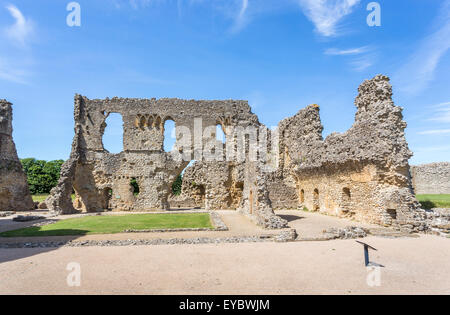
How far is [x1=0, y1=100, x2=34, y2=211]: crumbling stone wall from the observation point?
22125 millimetres

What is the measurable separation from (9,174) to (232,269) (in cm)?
2370

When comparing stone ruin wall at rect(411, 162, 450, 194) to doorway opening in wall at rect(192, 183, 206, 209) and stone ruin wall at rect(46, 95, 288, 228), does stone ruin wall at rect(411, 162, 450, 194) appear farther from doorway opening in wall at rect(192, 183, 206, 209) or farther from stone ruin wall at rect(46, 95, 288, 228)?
doorway opening in wall at rect(192, 183, 206, 209)

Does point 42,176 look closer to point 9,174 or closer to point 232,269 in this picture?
point 9,174

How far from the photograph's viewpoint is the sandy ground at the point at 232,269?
5.03 m

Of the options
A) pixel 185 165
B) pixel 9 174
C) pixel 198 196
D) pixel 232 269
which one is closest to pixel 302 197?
pixel 198 196

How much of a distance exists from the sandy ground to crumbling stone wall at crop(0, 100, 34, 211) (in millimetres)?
17334

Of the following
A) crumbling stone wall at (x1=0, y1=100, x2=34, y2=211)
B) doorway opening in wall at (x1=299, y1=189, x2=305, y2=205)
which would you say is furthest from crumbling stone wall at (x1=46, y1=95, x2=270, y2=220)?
doorway opening in wall at (x1=299, y1=189, x2=305, y2=205)

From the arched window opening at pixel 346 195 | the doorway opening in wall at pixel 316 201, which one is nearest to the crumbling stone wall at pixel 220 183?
the doorway opening in wall at pixel 316 201

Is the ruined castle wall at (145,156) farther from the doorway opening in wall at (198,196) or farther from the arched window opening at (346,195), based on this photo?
the arched window opening at (346,195)

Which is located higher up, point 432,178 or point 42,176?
point 42,176

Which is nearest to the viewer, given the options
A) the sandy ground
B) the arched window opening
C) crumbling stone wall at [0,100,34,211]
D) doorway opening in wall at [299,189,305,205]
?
the sandy ground

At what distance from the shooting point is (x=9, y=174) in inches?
880

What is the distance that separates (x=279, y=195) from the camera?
2236 cm
